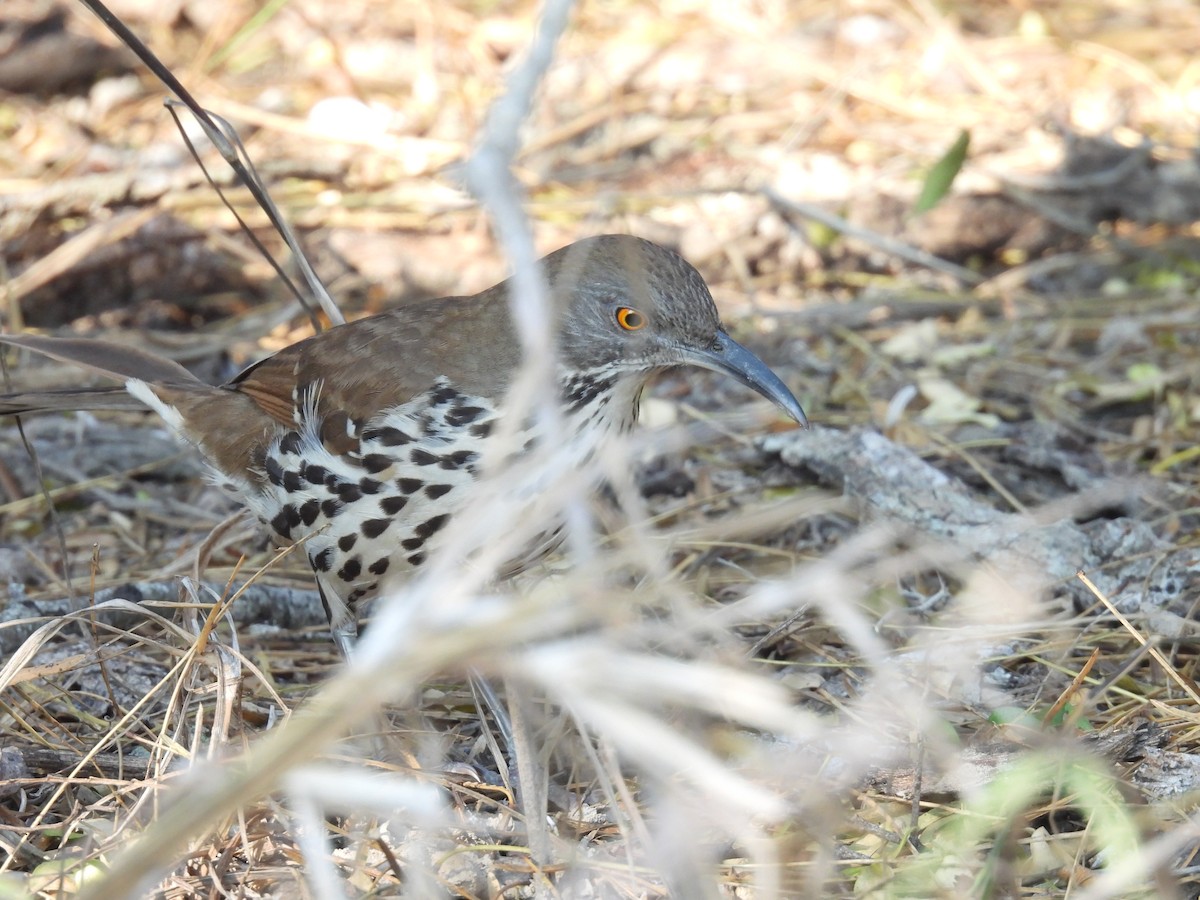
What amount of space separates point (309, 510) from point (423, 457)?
15.2 inches

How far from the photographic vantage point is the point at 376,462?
303 cm

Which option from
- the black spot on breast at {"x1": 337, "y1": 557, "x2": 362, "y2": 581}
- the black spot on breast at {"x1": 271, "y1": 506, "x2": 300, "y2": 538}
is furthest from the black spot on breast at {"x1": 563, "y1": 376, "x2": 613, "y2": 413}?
the black spot on breast at {"x1": 271, "y1": 506, "x2": 300, "y2": 538}

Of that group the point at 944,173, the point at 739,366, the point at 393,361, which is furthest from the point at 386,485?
the point at 944,173

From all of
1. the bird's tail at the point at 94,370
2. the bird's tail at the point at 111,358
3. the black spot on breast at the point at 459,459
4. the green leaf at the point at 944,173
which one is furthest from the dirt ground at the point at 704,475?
the black spot on breast at the point at 459,459

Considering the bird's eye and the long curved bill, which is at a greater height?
the bird's eye

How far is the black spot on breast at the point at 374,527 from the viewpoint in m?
3.02

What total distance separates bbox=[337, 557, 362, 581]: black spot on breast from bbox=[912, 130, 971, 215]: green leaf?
2746 mm

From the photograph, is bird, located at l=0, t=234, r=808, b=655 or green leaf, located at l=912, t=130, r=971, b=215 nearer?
bird, located at l=0, t=234, r=808, b=655

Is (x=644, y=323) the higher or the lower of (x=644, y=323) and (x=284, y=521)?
the higher

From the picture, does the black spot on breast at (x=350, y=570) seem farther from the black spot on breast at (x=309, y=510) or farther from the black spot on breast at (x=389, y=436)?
the black spot on breast at (x=389, y=436)

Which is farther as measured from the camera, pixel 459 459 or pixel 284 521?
pixel 284 521

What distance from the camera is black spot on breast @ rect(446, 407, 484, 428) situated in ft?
9.88

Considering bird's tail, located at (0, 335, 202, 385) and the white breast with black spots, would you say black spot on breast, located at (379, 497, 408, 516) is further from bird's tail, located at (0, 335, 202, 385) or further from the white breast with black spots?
bird's tail, located at (0, 335, 202, 385)

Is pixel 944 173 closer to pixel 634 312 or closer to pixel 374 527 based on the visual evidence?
pixel 634 312
